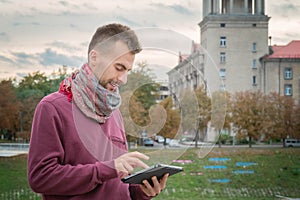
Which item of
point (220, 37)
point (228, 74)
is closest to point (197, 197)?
point (228, 74)

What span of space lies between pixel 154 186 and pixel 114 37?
205 millimetres

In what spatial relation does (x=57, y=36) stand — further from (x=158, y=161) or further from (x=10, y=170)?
(x=158, y=161)

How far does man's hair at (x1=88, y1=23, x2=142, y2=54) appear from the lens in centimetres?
63

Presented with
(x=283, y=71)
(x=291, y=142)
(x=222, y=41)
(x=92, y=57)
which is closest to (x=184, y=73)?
(x=92, y=57)

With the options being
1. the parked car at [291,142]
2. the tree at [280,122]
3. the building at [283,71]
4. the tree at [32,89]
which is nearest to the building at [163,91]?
the tree at [32,89]

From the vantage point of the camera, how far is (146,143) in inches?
29.8

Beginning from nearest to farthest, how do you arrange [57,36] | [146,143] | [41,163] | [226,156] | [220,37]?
1. [41,163]
2. [146,143]
3. [57,36]
4. [220,37]
5. [226,156]

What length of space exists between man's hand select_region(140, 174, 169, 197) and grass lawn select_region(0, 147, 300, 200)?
17.2 ft

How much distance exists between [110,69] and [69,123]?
82 millimetres

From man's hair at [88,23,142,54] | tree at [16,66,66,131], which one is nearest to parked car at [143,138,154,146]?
man's hair at [88,23,142,54]

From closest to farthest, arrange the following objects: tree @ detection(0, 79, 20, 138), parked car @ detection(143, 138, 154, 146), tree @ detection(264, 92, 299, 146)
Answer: parked car @ detection(143, 138, 154, 146), tree @ detection(0, 79, 20, 138), tree @ detection(264, 92, 299, 146)

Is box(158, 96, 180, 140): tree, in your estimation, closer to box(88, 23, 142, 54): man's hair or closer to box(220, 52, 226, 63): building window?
box(88, 23, 142, 54): man's hair

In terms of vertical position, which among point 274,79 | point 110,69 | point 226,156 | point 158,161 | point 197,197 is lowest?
point 197,197

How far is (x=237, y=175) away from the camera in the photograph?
6488 mm
